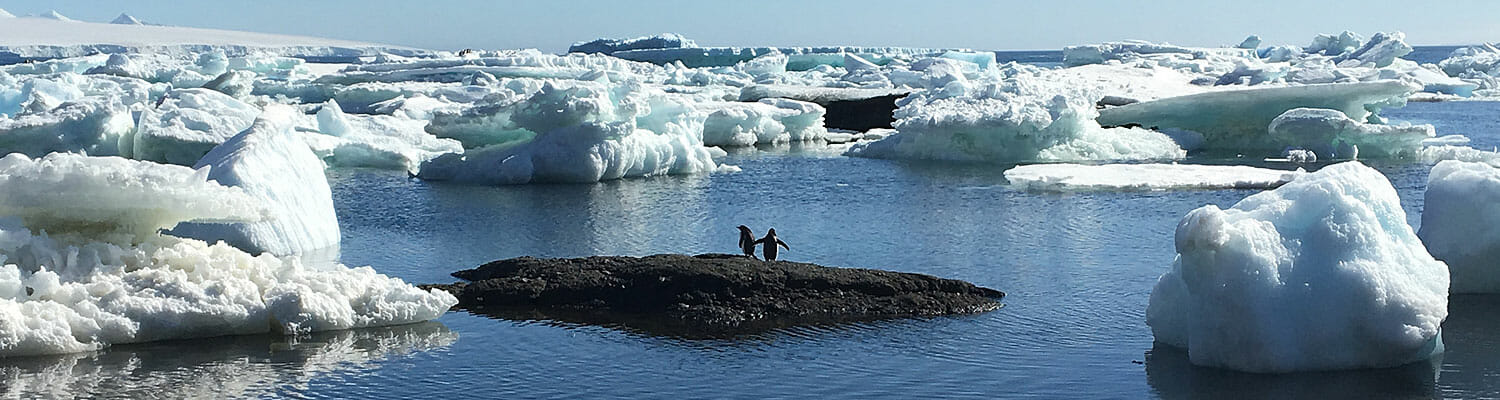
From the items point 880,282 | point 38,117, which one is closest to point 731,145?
point 38,117

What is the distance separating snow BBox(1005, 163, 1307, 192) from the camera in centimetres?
2062

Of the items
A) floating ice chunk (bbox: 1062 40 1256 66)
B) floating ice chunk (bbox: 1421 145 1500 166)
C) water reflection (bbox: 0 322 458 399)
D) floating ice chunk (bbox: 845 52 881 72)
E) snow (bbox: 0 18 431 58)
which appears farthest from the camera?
snow (bbox: 0 18 431 58)

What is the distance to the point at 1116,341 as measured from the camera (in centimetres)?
1058

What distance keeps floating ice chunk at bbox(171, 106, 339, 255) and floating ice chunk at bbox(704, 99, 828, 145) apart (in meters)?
15.1

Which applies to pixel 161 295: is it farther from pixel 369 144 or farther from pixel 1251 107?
pixel 1251 107

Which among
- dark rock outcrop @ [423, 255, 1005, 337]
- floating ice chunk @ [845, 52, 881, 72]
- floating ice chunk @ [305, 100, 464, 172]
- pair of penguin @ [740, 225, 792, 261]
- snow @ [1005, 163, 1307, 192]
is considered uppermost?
floating ice chunk @ [845, 52, 881, 72]

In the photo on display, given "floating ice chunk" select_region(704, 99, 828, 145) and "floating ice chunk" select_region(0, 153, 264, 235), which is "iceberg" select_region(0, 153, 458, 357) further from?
"floating ice chunk" select_region(704, 99, 828, 145)

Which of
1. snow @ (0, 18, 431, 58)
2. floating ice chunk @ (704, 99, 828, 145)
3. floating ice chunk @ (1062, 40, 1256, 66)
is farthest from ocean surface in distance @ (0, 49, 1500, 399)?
snow @ (0, 18, 431, 58)

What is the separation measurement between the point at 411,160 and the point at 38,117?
548 cm

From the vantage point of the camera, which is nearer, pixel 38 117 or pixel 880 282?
pixel 880 282

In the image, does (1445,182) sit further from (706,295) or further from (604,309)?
(604,309)

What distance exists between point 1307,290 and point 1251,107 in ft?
63.6

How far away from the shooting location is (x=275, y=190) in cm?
1431

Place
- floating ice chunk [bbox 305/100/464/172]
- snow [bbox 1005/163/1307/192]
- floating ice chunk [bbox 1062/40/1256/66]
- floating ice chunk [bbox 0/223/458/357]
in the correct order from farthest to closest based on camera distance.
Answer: floating ice chunk [bbox 1062/40/1256/66]
floating ice chunk [bbox 305/100/464/172]
snow [bbox 1005/163/1307/192]
floating ice chunk [bbox 0/223/458/357]
